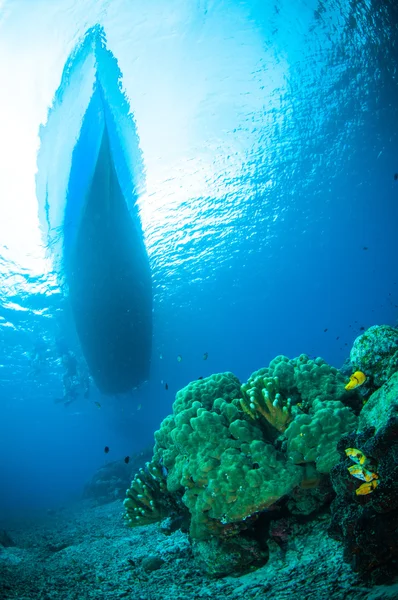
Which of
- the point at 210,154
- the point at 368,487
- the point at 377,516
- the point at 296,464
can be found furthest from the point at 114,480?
the point at 210,154

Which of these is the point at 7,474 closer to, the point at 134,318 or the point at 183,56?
the point at 134,318

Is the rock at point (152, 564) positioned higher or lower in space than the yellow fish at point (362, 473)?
higher

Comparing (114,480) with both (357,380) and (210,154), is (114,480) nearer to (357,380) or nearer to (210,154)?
(357,380)

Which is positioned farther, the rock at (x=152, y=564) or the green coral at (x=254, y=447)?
the rock at (x=152, y=564)

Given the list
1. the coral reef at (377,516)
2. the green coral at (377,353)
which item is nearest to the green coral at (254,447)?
the green coral at (377,353)

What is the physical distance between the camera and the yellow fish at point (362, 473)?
95.8 inches

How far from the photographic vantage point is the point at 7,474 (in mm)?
84750

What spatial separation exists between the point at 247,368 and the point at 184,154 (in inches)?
2536

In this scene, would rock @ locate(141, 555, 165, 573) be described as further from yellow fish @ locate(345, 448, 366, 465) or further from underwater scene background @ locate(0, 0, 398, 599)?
yellow fish @ locate(345, 448, 366, 465)

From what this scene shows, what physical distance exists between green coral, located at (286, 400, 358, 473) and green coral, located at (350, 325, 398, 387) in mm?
672

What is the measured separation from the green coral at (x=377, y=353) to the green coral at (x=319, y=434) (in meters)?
0.67

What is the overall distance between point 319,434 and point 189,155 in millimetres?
18447

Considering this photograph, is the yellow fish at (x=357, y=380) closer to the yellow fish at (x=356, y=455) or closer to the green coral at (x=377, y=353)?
the green coral at (x=377, y=353)

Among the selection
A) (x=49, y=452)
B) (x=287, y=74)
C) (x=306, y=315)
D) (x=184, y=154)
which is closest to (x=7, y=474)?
(x=49, y=452)
